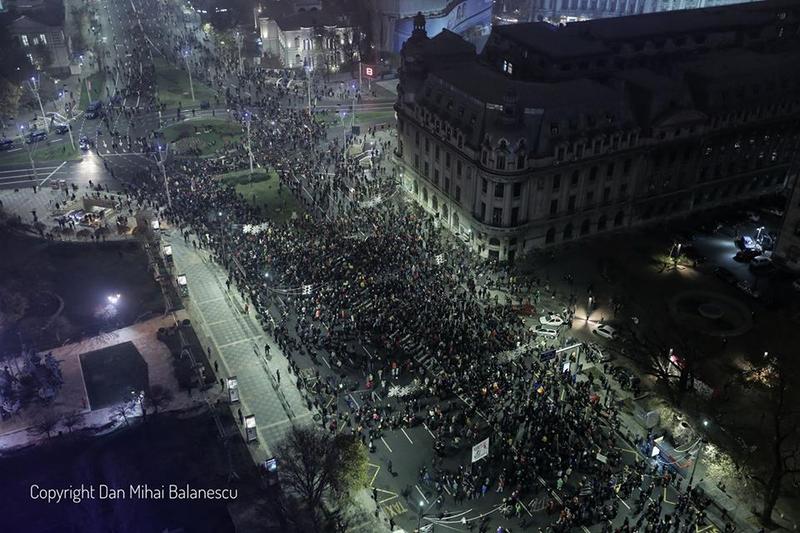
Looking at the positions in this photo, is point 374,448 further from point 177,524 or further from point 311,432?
point 177,524

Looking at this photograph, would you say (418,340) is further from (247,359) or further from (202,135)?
(202,135)

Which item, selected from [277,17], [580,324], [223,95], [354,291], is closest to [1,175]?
[223,95]

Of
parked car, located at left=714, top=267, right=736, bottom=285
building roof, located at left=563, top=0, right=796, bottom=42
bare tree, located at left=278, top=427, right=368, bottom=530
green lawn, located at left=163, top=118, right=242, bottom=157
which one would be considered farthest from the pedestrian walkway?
building roof, located at left=563, top=0, right=796, bottom=42

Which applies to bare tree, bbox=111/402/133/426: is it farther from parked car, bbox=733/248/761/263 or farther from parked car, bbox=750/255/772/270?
parked car, bbox=750/255/772/270

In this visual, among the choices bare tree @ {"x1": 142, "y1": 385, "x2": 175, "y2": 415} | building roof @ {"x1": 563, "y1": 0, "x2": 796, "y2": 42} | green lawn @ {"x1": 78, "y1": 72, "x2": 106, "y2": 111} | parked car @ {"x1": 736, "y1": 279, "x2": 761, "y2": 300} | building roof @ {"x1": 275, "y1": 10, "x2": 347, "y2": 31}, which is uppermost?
building roof @ {"x1": 563, "y1": 0, "x2": 796, "y2": 42}

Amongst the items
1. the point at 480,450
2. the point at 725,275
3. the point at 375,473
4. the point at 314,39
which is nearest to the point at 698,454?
the point at 480,450

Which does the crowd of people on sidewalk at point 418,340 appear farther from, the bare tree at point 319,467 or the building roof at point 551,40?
the building roof at point 551,40
